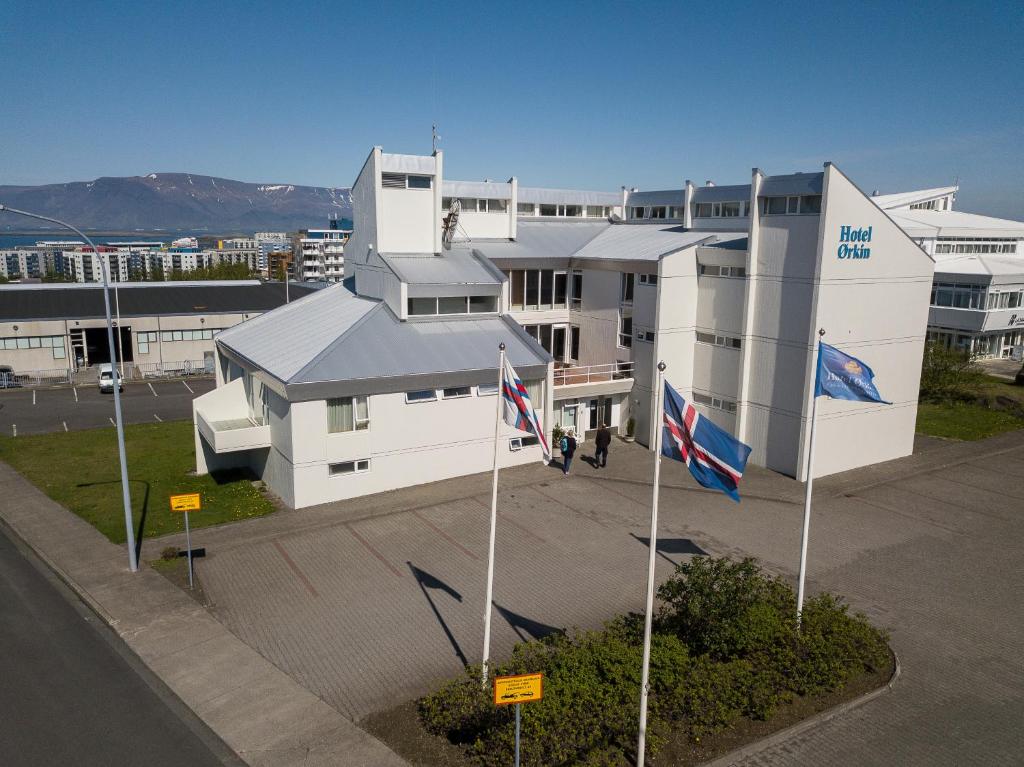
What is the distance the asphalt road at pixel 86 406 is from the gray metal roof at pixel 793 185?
27.5 metres

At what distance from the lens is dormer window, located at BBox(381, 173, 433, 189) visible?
1043 inches

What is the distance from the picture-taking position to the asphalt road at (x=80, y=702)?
11.0 metres

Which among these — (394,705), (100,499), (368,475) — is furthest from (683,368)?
(100,499)

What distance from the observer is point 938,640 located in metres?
14.9

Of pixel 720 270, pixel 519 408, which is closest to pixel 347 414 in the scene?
pixel 519 408

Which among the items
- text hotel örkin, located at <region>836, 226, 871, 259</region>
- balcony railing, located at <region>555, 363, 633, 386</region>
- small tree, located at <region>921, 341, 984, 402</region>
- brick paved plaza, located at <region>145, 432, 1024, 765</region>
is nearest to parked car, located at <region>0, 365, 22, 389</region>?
brick paved plaza, located at <region>145, 432, 1024, 765</region>

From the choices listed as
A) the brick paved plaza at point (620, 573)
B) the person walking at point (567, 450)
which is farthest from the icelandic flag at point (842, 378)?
the person walking at point (567, 450)

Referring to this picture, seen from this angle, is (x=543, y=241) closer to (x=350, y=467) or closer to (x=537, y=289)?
(x=537, y=289)

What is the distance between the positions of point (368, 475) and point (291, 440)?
2.71 meters

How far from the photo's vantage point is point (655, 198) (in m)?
38.5

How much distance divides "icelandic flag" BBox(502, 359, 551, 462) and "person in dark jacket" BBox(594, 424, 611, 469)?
41.7 feet

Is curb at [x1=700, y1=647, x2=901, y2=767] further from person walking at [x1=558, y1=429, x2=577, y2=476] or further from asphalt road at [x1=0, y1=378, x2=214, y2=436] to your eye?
asphalt road at [x1=0, y1=378, x2=214, y2=436]

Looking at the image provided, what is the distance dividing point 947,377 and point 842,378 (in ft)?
92.0

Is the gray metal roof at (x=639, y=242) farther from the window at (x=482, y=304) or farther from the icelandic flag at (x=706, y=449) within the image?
the icelandic flag at (x=706, y=449)
